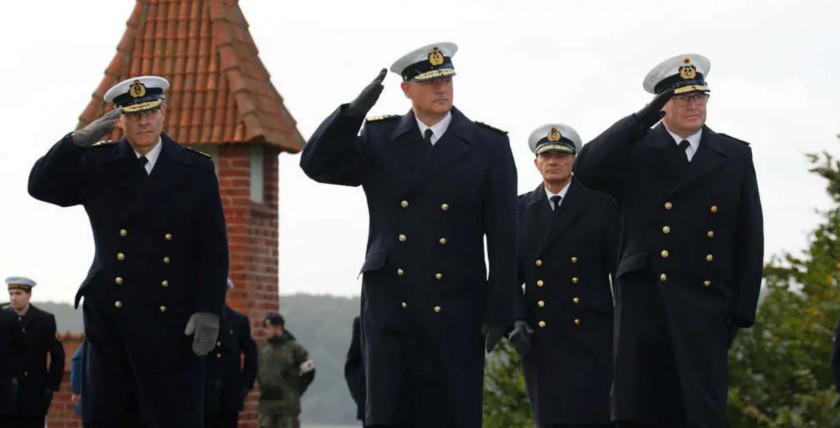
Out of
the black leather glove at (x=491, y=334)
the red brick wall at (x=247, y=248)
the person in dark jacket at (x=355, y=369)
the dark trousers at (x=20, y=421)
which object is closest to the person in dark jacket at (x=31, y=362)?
the dark trousers at (x=20, y=421)

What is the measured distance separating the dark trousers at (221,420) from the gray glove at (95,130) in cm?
983

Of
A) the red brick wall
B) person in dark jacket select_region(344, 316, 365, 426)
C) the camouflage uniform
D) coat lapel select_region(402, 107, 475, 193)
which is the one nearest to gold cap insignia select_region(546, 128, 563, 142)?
coat lapel select_region(402, 107, 475, 193)

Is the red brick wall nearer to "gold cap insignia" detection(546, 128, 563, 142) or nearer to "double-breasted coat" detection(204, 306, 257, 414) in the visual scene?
"double-breasted coat" detection(204, 306, 257, 414)

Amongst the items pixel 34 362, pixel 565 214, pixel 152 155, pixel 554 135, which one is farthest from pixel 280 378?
pixel 152 155

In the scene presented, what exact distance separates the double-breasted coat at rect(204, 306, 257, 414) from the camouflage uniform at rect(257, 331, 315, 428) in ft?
6.39

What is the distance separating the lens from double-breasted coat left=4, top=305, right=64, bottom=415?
2055 cm

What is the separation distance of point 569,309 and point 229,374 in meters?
8.01

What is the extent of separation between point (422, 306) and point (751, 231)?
5.76 ft

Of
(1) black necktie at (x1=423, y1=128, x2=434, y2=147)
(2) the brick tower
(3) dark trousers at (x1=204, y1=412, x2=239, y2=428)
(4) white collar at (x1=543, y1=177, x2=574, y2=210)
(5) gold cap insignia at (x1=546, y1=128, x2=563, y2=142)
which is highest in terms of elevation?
(2) the brick tower

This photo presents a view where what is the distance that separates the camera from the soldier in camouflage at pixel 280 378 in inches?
893

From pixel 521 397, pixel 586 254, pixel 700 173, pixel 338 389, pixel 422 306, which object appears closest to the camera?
pixel 422 306

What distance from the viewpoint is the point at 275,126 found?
915 inches

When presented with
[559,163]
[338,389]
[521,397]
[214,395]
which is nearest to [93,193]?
[559,163]

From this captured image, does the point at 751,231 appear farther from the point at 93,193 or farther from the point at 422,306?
the point at 93,193
